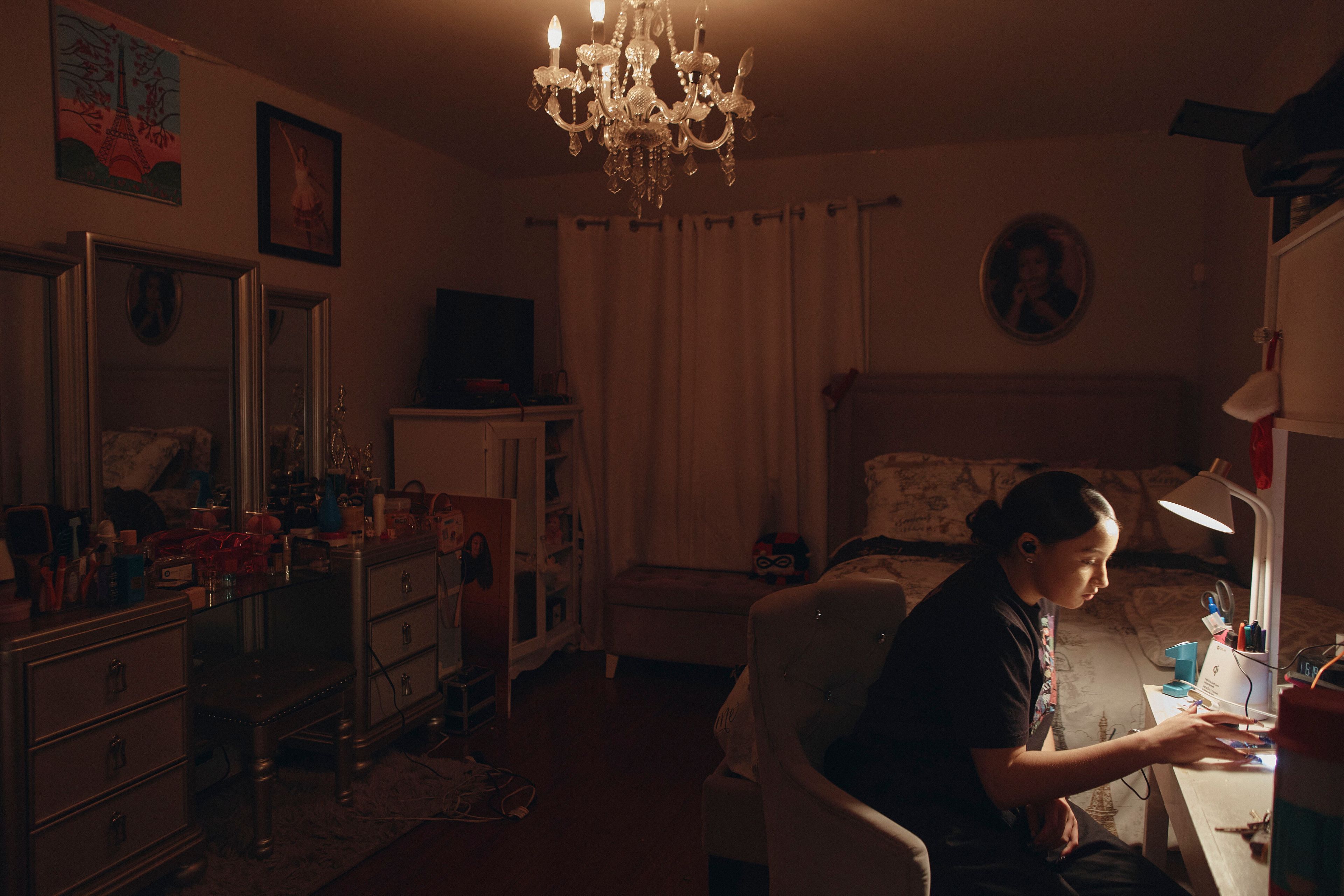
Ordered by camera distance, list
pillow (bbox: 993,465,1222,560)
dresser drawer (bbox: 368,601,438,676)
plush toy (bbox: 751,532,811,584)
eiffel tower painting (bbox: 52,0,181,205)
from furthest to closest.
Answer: plush toy (bbox: 751,532,811,584), pillow (bbox: 993,465,1222,560), dresser drawer (bbox: 368,601,438,676), eiffel tower painting (bbox: 52,0,181,205)

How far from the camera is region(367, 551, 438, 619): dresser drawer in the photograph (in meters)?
2.81

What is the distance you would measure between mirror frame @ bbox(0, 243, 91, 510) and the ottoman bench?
2215mm

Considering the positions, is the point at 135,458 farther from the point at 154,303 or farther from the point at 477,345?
the point at 477,345

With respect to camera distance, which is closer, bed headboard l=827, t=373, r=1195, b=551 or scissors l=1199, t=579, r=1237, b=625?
scissors l=1199, t=579, r=1237, b=625

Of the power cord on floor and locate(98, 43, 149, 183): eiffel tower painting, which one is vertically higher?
locate(98, 43, 149, 183): eiffel tower painting

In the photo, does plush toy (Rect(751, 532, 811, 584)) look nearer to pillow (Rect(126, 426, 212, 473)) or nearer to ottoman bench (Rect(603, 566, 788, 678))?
ottoman bench (Rect(603, 566, 788, 678))

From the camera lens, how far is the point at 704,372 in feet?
13.8

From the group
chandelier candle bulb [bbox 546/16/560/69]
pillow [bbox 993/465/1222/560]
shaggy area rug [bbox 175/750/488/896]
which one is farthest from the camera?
pillow [bbox 993/465/1222/560]

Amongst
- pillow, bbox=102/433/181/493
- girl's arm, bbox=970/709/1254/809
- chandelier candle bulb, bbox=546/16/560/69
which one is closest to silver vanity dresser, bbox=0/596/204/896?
pillow, bbox=102/433/181/493

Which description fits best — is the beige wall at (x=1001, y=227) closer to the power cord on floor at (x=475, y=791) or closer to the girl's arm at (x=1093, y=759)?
the power cord on floor at (x=475, y=791)

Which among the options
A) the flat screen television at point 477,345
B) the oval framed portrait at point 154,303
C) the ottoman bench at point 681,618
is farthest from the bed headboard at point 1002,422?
the oval framed portrait at point 154,303

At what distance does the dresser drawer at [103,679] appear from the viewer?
1.81 meters

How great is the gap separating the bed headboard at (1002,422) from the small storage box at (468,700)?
5.93ft

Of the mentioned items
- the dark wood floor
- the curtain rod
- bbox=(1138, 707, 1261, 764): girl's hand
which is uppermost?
the curtain rod
